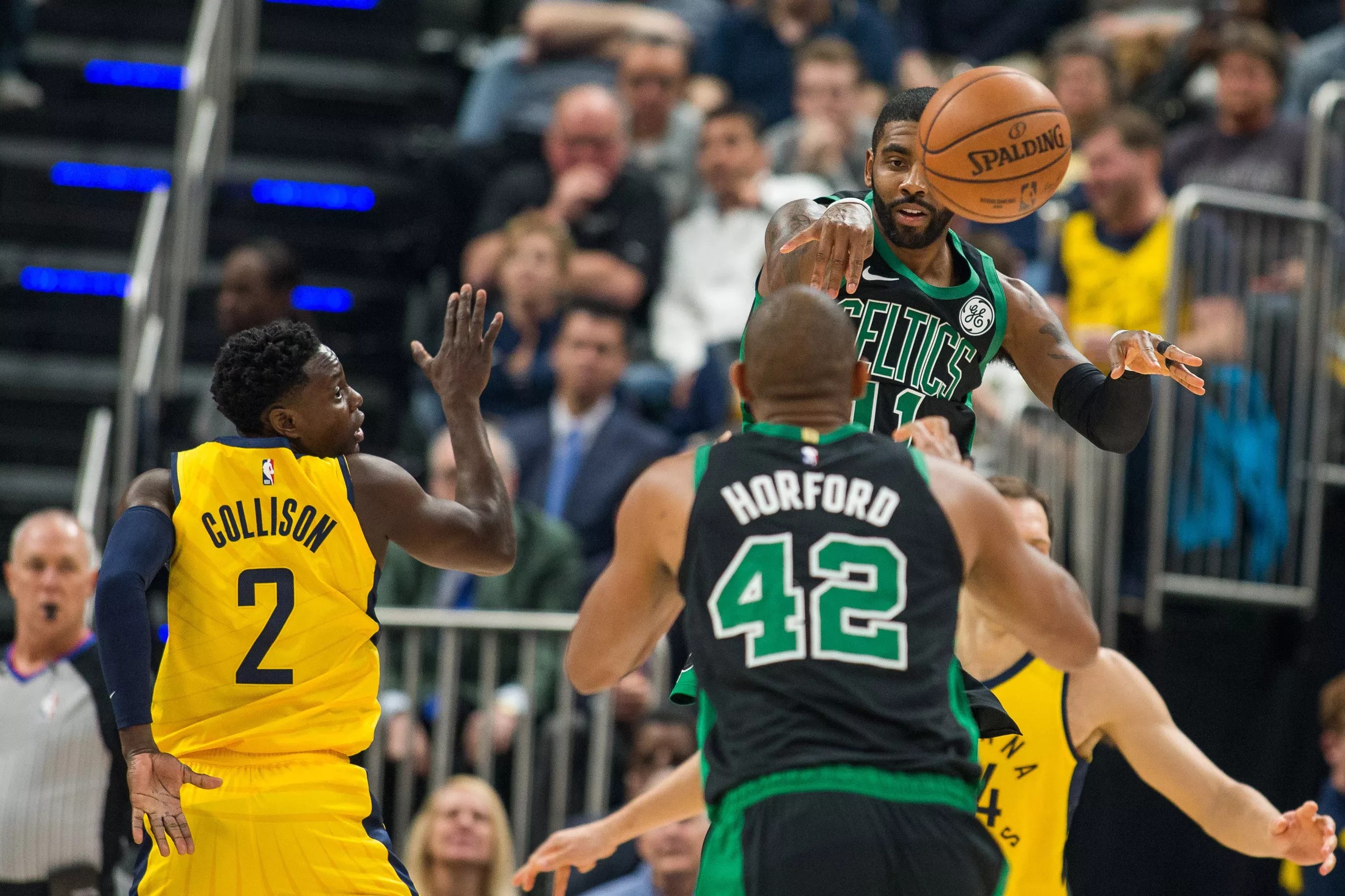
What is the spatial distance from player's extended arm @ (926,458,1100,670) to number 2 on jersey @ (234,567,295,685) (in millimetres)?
1695

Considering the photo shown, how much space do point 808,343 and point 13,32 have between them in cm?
1051

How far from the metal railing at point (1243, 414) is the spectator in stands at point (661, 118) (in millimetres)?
3618

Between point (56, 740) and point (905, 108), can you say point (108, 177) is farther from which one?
point (905, 108)

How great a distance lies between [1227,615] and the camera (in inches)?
382

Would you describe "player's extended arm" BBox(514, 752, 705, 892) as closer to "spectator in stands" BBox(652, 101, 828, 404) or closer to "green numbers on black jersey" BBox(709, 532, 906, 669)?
"green numbers on black jersey" BBox(709, 532, 906, 669)

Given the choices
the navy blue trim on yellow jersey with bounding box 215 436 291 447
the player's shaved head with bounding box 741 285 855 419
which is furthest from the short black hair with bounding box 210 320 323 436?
the player's shaved head with bounding box 741 285 855 419

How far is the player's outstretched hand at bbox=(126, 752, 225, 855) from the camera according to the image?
4.63 meters

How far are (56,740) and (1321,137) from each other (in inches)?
→ 274

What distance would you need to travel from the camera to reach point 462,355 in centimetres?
548

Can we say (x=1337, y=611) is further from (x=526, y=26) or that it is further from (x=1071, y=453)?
(x=526, y=26)

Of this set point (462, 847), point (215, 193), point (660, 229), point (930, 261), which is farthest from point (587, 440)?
point (930, 261)

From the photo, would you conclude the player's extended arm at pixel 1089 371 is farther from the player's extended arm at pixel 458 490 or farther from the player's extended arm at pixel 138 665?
the player's extended arm at pixel 138 665

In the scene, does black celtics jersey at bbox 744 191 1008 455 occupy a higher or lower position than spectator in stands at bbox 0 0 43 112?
lower

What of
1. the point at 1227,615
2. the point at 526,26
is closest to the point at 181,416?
the point at 526,26
